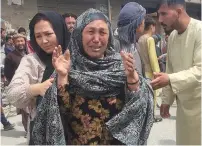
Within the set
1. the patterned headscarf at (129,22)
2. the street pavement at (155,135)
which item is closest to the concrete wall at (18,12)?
the street pavement at (155,135)

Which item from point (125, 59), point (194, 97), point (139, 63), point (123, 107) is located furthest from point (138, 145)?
point (139, 63)

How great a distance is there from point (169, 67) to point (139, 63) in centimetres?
35

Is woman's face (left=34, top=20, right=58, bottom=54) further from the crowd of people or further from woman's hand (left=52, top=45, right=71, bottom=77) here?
woman's hand (left=52, top=45, right=71, bottom=77)

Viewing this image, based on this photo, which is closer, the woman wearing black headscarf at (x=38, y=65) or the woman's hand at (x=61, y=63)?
the woman's hand at (x=61, y=63)

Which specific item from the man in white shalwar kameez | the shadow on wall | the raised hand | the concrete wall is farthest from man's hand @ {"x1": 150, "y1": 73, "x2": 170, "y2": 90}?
the concrete wall

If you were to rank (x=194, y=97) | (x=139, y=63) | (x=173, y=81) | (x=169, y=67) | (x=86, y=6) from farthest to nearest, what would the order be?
(x=86, y=6) < (x=139, y=63) < (x=169, y=67) < (x=194, y=97) < (x=173, y=81)

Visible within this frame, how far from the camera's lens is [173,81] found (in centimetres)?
235

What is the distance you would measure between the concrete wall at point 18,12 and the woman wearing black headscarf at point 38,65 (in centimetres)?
791

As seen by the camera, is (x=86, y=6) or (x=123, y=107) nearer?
(x=123, y=107)

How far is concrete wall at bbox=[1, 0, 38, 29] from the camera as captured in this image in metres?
9.69

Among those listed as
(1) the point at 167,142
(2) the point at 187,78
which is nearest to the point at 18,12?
(1) the point at 167,142

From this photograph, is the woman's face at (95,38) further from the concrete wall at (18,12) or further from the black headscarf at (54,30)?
the concrete wall at (18,12)

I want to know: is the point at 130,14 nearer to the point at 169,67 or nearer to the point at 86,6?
the point at 169,67

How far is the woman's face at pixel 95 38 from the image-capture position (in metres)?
1.71
